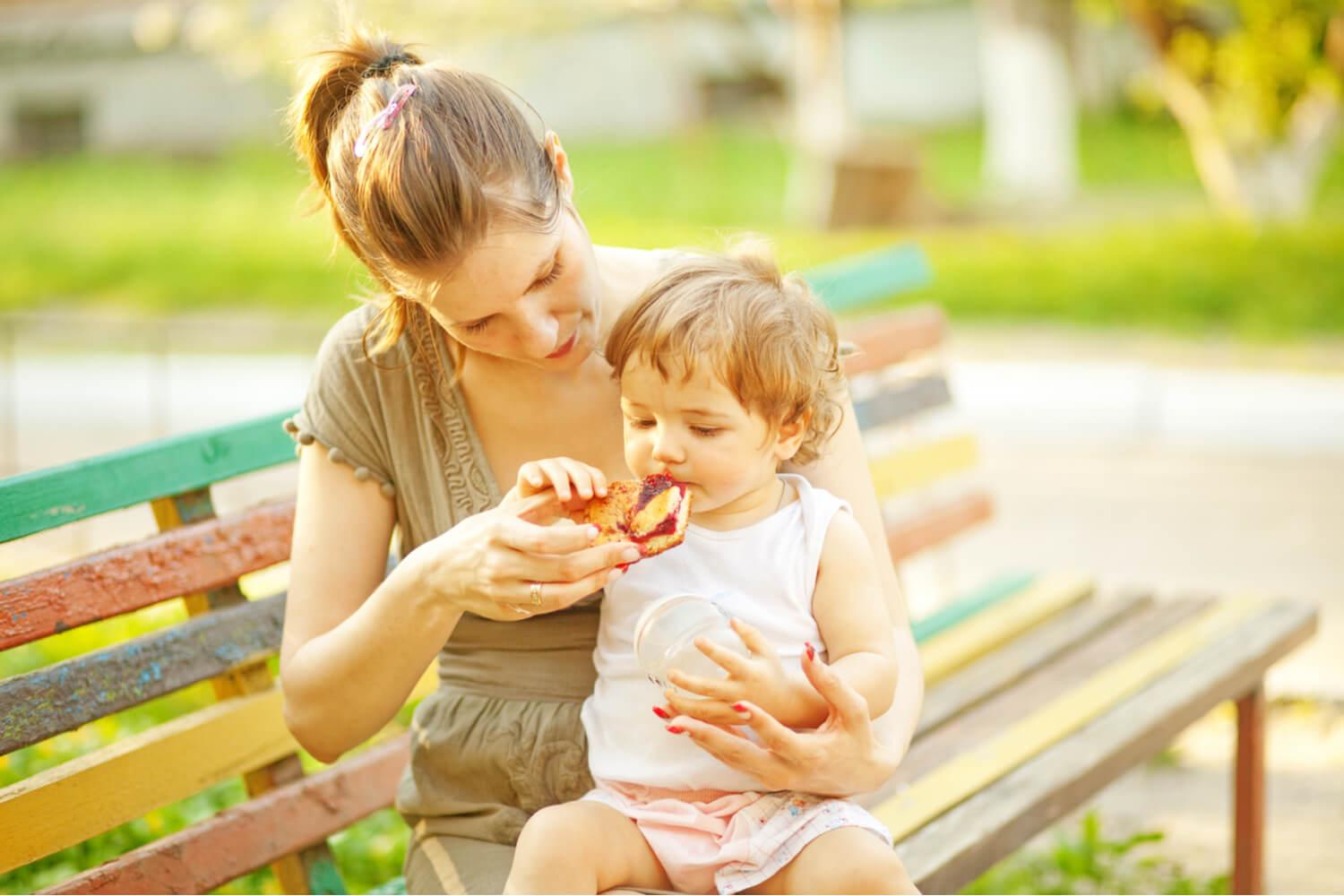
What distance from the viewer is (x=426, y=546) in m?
2.09

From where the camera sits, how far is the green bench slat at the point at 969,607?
3797mm

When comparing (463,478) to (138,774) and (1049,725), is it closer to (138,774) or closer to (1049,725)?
(138,774)

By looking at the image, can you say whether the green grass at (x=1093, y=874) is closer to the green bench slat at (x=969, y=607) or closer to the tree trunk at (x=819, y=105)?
the green bench slat at (x=969, y=607)

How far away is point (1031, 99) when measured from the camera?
13.6m

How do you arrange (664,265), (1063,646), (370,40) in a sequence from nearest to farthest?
(370,40), (664,265), (1063,646)

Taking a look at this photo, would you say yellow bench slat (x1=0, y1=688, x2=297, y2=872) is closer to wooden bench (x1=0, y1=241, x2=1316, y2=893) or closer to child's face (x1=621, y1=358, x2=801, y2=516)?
wooden bench (x1=0, y1=241, x2=1316, y2=893)

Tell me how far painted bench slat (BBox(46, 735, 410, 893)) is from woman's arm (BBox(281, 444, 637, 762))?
0.79ft

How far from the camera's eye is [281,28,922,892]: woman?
2.02 meters

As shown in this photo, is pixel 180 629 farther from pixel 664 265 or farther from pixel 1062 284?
pixel 1062 284

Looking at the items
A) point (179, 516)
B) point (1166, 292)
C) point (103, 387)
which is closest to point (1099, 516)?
point (1166, 292)

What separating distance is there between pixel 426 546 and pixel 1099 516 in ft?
17.5

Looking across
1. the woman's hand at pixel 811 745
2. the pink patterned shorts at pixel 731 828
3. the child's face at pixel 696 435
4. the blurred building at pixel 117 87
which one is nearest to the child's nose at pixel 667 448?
the child's face at pixel 696 435

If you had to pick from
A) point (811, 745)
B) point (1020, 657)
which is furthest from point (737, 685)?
point (1020, 657)

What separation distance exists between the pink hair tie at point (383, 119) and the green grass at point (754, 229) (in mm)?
5459
